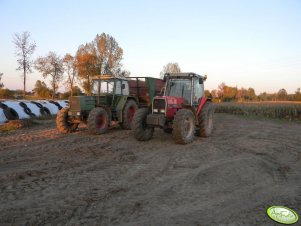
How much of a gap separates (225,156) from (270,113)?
46.9ft

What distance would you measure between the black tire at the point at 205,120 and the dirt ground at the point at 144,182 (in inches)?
41.9

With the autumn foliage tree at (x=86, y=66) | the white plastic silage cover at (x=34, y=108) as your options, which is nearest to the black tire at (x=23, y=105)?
the white plastic silage cover at (x=34, y=108)

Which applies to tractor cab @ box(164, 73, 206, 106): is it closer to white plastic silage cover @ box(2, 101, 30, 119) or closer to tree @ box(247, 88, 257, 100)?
white plastic silage cover @ box(2, 101, 30, 119)

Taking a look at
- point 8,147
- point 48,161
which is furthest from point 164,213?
point 8,147

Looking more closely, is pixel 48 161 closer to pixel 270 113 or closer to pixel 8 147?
pixel 8 147

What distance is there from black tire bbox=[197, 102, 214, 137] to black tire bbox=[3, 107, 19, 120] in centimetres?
955

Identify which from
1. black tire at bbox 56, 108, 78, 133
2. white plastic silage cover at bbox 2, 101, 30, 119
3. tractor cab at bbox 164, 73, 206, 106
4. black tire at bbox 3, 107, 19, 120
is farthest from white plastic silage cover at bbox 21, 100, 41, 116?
tractor cab at bbox 164, 73, 206, 106

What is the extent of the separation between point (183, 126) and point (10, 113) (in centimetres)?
1011

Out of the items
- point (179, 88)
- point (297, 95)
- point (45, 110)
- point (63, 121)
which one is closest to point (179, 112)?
point (179, 88)

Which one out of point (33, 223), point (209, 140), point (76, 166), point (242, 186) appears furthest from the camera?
point (209, 140)

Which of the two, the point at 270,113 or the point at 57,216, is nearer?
the point at 57,216

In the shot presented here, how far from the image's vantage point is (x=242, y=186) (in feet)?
15.7

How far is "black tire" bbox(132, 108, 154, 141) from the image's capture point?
8.39m

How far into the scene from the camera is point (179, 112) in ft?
26.3
